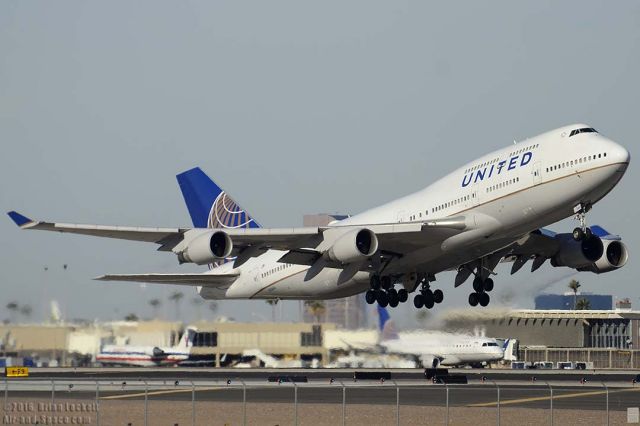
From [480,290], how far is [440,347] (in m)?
15.9

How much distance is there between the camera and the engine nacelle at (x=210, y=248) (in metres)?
49.9

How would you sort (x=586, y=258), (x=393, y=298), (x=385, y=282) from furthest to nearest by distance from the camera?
1. (x=393, y=298)
2. (x=385, y=282)
3. (x=586, y=258)

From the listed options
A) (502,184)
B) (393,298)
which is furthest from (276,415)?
(393,298)

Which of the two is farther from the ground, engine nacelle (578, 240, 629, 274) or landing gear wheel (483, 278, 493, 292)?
engine nacelle (578, 240, 629, 274)

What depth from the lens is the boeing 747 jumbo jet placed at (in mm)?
46594

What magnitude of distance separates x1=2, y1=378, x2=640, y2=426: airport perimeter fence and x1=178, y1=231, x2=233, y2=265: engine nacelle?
6.05 meters

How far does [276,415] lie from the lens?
1673 inches

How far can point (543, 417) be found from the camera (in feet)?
137

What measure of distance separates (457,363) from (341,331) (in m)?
10.3

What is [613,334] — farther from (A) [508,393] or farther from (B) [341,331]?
(A) [508,393]

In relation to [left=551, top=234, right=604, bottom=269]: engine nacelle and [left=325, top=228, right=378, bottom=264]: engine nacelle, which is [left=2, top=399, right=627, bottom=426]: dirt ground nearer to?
[left=325, top=228, right=378, bottom=264]: engine nacelle

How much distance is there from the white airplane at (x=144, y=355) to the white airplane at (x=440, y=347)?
56.4ft

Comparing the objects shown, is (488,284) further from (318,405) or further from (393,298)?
(318,405)

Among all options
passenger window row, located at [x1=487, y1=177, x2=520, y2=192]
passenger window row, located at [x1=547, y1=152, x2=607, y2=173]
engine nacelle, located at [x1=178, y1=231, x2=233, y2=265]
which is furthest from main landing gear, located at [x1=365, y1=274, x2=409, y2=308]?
passenger window row, located at [x1=547, y1=152, x2=607, y2=173]
